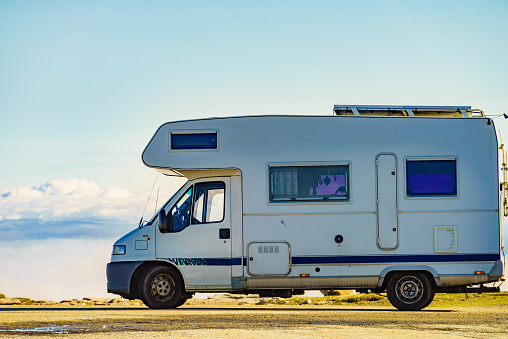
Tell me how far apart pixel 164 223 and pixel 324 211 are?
9.60ft

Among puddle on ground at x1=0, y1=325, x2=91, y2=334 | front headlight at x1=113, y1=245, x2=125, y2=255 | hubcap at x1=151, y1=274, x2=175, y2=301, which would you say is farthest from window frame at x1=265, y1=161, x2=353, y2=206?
puddle on ground at x1=0, y1=325, x2=91, y2=334

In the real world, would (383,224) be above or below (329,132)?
below

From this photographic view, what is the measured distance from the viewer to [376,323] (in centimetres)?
1146

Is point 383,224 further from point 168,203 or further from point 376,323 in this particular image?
point 168,203

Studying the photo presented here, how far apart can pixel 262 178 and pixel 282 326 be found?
358 cm

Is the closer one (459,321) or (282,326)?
(282,326)

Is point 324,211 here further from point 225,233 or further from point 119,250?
point 119,250

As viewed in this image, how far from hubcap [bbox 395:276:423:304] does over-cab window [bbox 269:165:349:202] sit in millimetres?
1872

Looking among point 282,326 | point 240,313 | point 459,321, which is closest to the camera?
point 282,326

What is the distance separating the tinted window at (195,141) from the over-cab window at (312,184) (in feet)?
4.26

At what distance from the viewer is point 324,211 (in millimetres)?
13742

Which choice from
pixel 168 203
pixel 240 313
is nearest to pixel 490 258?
pixel 240 313

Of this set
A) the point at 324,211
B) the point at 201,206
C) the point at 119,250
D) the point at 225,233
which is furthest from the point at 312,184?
the point at 119,250

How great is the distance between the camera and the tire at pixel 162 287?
14047mm
